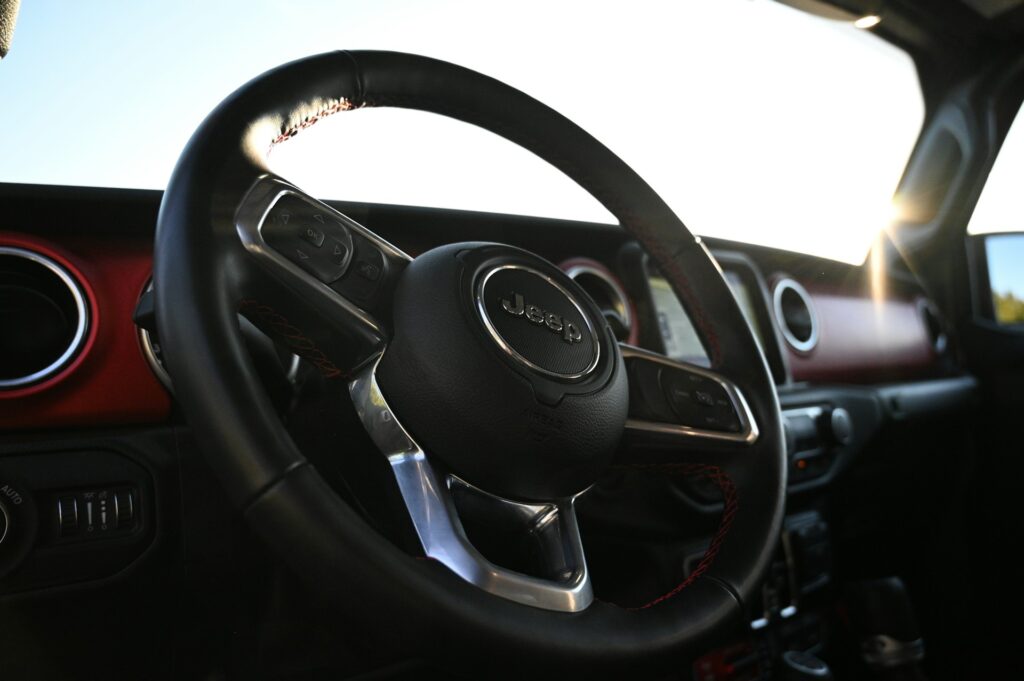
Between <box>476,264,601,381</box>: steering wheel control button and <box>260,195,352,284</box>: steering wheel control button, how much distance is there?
112 mm

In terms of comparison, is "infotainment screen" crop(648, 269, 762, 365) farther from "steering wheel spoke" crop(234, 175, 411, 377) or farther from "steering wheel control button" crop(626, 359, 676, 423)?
"steering wheel spoke" crop(234, 175, 411, 377)

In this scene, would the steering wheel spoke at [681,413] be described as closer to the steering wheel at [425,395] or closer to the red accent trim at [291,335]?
the steering wheel at [425,395]

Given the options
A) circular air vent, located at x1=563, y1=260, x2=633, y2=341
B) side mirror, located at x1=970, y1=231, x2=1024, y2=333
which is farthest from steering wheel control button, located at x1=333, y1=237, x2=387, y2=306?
side mirror, located at x1=970, y1=231, x2=1024, y2=333

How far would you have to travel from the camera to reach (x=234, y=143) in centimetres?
55

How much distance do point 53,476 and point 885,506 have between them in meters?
1.59

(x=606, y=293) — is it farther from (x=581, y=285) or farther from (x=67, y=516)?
(x=67, y=516)

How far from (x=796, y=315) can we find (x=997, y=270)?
979 mm

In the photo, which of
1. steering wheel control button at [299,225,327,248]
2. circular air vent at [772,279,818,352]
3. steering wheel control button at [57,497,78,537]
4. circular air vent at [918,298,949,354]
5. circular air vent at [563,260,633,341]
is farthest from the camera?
circular air vent at [918,298,949,354]

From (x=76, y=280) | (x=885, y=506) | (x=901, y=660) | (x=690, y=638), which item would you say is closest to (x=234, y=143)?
(x=76, y=280)

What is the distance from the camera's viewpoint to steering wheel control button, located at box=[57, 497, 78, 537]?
0.69 m

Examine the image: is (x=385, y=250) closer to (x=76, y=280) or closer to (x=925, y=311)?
(x=76, y=280)

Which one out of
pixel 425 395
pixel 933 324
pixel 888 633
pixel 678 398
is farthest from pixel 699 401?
pixel 933 324

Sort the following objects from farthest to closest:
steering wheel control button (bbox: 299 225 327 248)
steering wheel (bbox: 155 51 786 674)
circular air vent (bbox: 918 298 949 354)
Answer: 1. circular air vent (bbox: 918 298 949 354)
2. steering wheel control button (bbox: 299 225 327 248)
3. steering wheel (bbox: 155 51 786 674)

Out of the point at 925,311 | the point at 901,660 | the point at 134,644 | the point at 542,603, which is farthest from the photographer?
the point at 925,311
